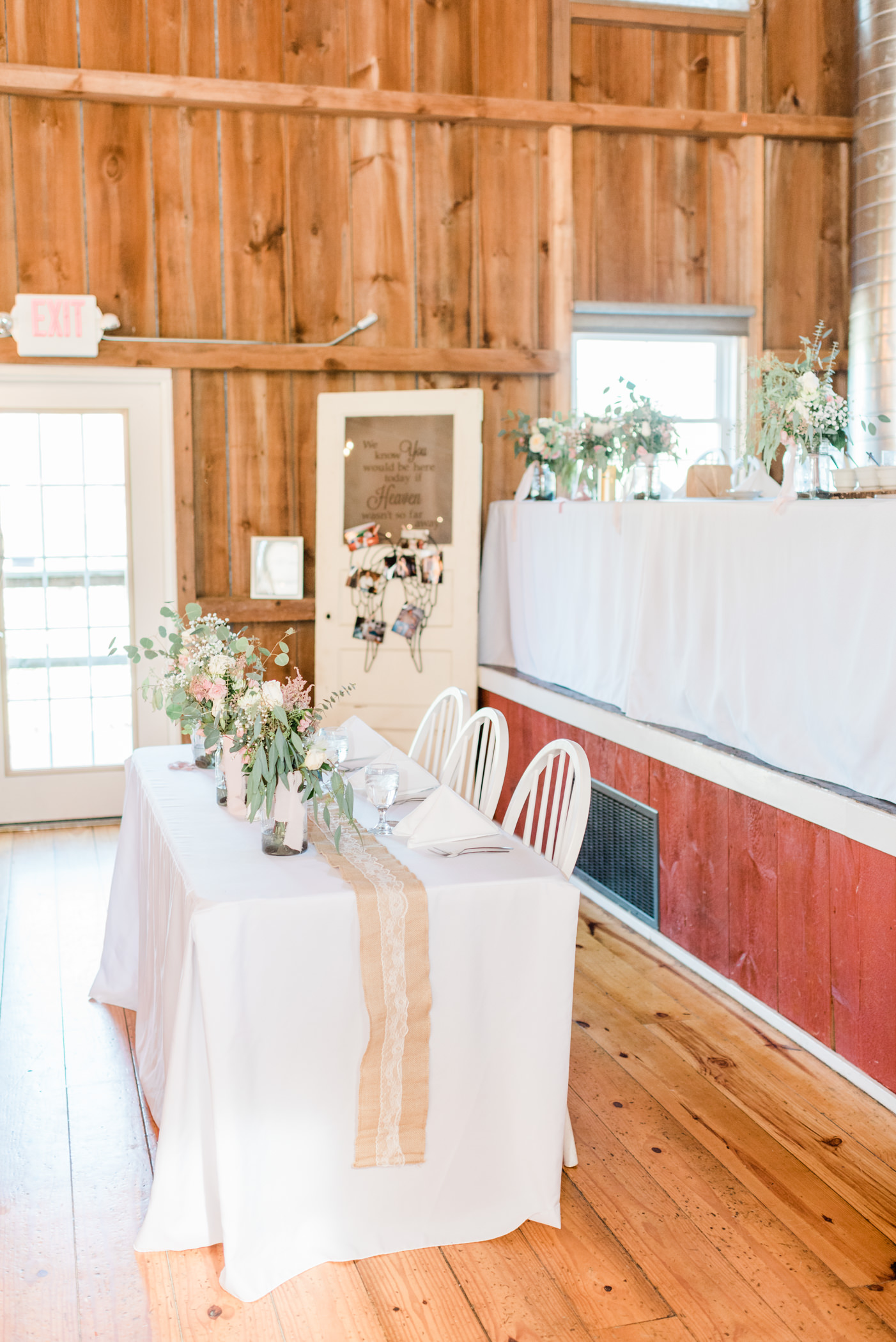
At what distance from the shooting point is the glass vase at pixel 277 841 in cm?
259

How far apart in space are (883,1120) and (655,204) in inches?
179

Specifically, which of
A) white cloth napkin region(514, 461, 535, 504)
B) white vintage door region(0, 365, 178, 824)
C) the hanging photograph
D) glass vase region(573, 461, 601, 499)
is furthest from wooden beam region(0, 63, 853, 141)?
glass vase region(573, 461, 601, 499)

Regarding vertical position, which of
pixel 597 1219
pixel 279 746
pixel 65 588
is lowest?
pixel 597 1219

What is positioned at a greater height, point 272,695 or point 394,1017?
point 272,695

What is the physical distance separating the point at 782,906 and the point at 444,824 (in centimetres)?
122

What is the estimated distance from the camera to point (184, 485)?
5.62 m

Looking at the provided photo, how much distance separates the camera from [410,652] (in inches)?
224

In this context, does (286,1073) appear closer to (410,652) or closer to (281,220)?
(410,652)

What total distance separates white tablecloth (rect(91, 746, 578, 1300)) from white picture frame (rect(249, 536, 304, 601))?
326cm

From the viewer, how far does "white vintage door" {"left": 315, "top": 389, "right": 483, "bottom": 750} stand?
5.60m

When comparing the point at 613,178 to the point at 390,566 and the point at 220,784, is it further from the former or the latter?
the point at 220,784

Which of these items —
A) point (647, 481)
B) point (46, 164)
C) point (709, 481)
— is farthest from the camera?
point (46, 164)

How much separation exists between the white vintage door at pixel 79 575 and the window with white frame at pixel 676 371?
2.09 m

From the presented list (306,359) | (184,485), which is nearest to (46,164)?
(306,359)
